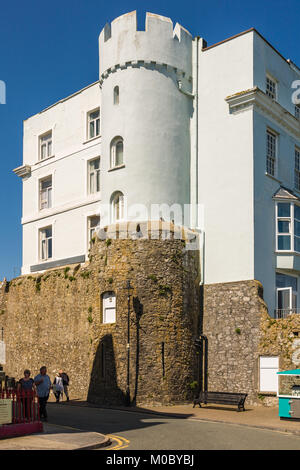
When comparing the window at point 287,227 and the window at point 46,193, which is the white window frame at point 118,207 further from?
the window at point 46,193

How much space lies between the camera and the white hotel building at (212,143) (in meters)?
27.5

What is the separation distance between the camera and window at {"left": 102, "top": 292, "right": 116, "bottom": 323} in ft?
88.6

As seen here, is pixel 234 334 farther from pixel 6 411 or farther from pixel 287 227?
pixel 6 411

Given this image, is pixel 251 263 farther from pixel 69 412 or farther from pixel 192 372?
pixel 69 412

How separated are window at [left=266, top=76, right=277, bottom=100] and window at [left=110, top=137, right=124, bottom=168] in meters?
7.57

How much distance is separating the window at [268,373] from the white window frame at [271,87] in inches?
493

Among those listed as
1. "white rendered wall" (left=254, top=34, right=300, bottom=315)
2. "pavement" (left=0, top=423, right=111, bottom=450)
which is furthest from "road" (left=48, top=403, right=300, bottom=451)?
"white rendered wall" (left=254, top=34, right=300, bottom=315)

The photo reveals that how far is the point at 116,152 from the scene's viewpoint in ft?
97.3

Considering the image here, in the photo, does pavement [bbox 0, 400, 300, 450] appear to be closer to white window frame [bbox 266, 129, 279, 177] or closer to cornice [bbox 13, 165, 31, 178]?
white window frame [bbox 266, 129, 279, 177]

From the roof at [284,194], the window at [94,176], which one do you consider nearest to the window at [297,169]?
the roof at [284,194]

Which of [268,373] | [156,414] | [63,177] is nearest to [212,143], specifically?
[63,177]

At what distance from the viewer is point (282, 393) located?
21234mm
